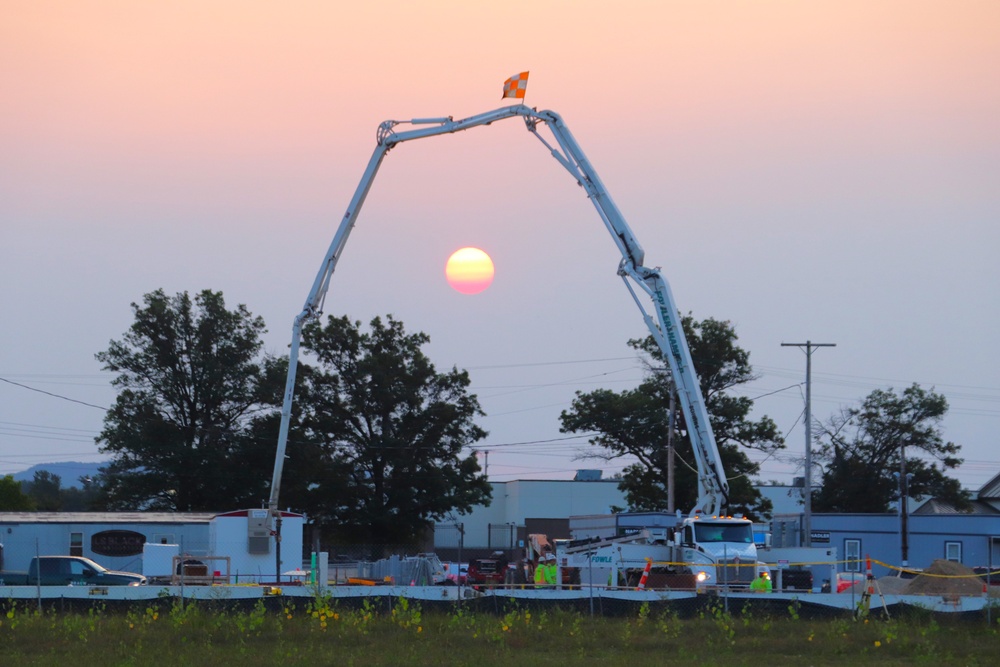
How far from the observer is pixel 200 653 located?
64.2 ft

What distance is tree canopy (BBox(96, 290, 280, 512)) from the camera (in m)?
65.2

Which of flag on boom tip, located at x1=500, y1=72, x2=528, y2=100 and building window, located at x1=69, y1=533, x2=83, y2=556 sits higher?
flag on boom tip, located at x1=500, y1=72, x2=528, y2=100

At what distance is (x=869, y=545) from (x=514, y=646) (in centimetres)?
4819

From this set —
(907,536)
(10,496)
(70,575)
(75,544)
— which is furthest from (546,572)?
(10,496)

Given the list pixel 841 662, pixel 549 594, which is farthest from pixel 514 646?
pixel 841 662

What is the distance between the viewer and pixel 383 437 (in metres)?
67.2

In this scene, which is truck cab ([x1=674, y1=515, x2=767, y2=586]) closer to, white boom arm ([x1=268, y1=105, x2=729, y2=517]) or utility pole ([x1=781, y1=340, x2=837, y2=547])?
white boom arm ([x1=268, y1=105, x2=729, y2=517])

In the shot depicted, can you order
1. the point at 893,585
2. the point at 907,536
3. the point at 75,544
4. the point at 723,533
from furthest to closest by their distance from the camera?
the point at 907,536 < the point at 75,544 < the point at 893,585 < the point at 723,533

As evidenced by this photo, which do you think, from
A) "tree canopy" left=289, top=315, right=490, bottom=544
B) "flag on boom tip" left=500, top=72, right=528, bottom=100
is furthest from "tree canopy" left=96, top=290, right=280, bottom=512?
"flag on boom tip" left=500, top=72, right=528, bottom=100

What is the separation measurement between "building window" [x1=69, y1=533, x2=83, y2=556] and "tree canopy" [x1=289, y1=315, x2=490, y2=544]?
2038 centimetres

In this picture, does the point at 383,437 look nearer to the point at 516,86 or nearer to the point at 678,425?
the point at 678,425

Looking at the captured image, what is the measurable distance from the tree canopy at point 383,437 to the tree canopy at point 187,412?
322 cm

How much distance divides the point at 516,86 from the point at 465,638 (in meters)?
18.6

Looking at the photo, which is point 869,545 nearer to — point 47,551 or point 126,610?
point 47,551
